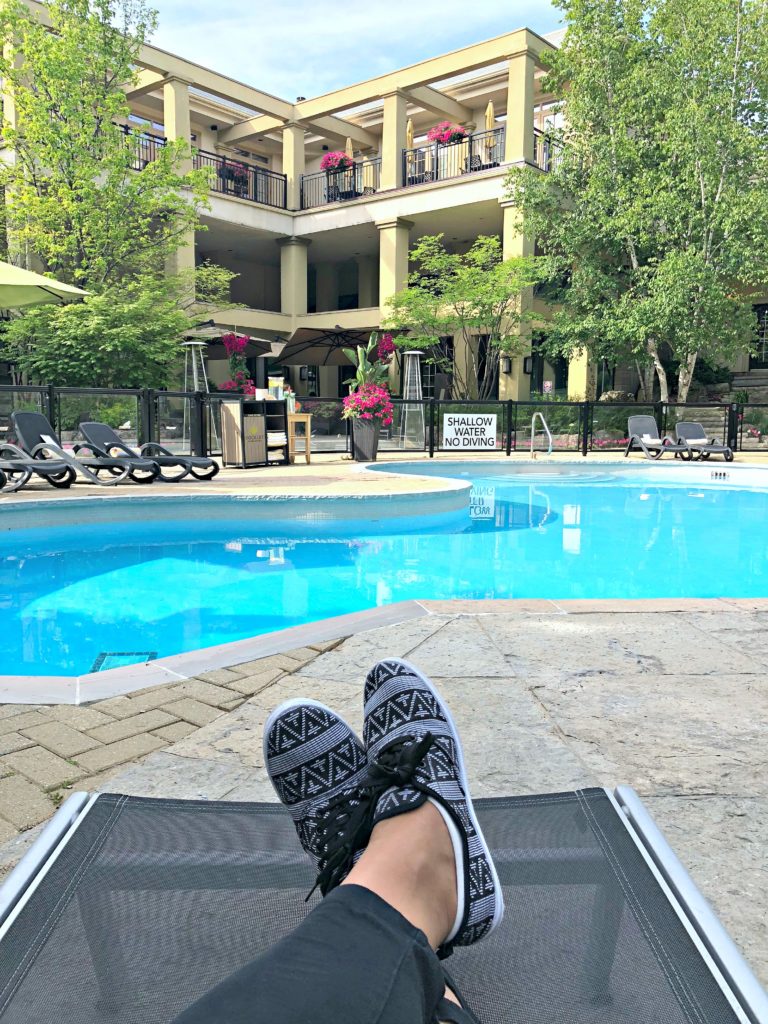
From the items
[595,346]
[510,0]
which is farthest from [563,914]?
[510,0]

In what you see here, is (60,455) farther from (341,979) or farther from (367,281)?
(367,281)

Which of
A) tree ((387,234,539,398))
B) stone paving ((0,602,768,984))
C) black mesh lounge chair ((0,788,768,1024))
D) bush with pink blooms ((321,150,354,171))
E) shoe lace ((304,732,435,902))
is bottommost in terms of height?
stone paving ((0,602,768,984))

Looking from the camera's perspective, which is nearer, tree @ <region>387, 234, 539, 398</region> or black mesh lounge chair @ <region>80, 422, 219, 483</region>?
black mesh lounge chair @ <region>80, 422, 219, 483</region>

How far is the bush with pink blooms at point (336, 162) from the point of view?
832 inches

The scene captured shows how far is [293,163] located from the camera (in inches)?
860

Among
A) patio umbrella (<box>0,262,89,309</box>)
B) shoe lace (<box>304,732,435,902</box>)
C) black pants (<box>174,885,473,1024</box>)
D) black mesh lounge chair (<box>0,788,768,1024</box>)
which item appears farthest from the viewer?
patio umbrella (<box>0,262,89,309</box>)

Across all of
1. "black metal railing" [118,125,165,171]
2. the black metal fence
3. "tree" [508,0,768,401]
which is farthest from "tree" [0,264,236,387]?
"tree" [508,0,768,401]

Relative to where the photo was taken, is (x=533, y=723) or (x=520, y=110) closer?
(x=533, y=723)

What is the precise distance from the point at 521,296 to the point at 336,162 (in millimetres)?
7079

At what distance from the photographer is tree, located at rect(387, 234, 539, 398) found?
17641 millimetres

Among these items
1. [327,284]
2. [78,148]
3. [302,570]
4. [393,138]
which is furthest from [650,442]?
[327,284]

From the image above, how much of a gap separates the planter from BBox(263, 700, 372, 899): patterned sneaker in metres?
11.9

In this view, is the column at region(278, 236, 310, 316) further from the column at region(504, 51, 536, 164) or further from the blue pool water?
the blue pool water

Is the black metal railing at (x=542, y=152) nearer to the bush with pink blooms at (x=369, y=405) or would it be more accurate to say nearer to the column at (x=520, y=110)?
the column at (x=520, y=110)
